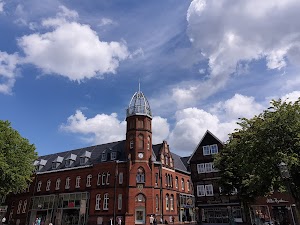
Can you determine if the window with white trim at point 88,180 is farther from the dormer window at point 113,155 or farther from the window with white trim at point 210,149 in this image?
the window with white trim at point 210,149

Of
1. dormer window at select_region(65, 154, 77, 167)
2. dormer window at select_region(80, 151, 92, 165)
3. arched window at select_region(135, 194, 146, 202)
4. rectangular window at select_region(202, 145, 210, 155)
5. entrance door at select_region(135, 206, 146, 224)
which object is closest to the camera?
entrance door at select_region(135, 206, 146, 224)

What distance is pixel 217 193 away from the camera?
46.8m

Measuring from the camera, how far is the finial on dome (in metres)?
42.8

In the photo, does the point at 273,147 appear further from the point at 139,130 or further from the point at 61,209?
the point at 61,209

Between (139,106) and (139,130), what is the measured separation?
167 inches

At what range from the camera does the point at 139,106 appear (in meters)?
43.3

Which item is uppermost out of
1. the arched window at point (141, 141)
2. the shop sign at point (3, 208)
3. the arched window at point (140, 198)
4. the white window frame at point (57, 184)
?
the arched window at point (141, 141)

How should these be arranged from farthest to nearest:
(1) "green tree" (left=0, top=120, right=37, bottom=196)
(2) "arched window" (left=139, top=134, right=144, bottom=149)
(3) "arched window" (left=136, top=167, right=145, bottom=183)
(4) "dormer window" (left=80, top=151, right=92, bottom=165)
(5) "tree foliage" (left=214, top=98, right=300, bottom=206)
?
(4) "dormer window" (left=80, top=151, right=92, bottom=165) → (2) "arched window" (left=139, top=134, right=144, bottom=149) → (3) "arched window" (left=136, top=167, right=145, bottom=183) → (1) "green tree" (left=0, top=120, right=37, bottom=196) → (5) "tree foliage" (left=214, top=98, right=300, bottom=206)

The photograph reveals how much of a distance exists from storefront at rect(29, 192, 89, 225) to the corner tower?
35.6ft

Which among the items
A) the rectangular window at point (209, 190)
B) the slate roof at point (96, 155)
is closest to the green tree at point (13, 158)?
the slate roof at point (96, 155)

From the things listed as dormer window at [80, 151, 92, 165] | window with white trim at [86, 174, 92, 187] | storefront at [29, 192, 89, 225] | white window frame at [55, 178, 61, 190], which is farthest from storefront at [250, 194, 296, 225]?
white window frame at [55, 178, 61, 190]

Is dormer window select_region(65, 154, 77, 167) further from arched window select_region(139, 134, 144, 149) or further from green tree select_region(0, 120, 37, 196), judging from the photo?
arched window select_region(139, 134, 144, 149)

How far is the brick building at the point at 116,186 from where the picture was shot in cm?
3819

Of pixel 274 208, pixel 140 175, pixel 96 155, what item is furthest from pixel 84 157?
pixel 274 208
